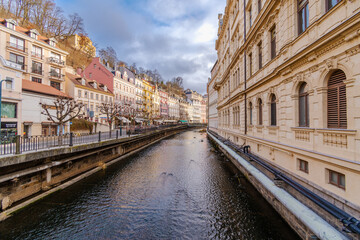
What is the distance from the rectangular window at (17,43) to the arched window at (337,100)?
38.3 m

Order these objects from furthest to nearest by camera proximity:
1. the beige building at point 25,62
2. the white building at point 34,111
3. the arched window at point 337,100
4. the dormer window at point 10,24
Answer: the dormer window at point 10,24 < the white building at point 34,111 < the beige building at point 25,62 < the arched window at point 337,100

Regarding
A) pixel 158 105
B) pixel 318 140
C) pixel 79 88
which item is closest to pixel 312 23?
pixel 318 140

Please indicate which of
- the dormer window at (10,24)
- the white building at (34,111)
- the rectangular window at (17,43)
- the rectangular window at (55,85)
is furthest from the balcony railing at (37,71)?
the white building at (34,111)

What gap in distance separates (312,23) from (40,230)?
12.6 metres

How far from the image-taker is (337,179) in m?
5.30

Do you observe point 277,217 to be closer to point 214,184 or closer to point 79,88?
point 214,184

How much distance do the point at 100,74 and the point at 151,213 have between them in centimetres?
4529

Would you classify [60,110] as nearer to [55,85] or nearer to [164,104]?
[55,85]

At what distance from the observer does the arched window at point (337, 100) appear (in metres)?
5.32

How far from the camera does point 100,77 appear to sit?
4603 centimetres

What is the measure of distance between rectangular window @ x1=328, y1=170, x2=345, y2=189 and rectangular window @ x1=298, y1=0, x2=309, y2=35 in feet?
18.2

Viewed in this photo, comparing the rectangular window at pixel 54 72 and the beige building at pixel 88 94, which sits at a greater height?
the rectangular window at pixel 54 72

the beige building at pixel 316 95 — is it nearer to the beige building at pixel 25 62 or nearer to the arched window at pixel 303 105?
the arched window at pixel 303 105

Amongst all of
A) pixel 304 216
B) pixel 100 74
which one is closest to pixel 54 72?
pixel 100 74
